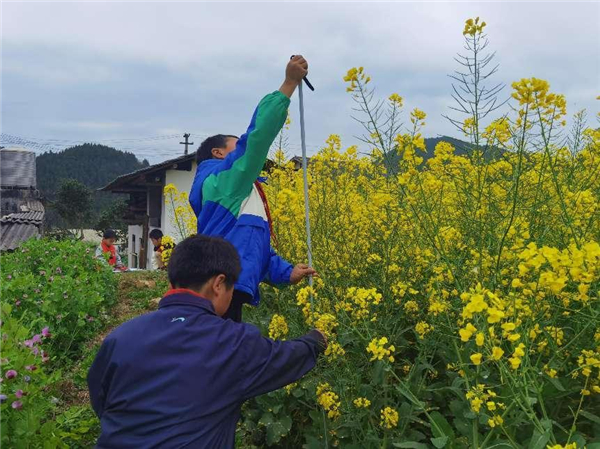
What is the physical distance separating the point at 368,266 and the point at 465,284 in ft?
2.35

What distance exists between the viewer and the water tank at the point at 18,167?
14.7 m

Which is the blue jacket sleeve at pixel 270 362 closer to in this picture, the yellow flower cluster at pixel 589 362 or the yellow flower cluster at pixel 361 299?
the yellow flower cluster at pixel 361 299

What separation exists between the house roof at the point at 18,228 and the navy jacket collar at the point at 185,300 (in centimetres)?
1040

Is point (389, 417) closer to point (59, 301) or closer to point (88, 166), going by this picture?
point (59, 301)

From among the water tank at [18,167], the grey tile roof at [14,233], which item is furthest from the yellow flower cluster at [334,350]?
the water tank at [18,167]

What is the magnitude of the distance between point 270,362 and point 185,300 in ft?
1.05

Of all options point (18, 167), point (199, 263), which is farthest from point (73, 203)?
point (199, 263)

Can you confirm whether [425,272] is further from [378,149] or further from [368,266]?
[378,149]

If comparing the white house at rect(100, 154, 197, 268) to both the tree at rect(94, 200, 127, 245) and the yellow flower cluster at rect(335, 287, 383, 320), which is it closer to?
the yellow flower cluster at rect(335, 287, 383, 320)

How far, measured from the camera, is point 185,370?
1639 mm

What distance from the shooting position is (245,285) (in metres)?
2.34

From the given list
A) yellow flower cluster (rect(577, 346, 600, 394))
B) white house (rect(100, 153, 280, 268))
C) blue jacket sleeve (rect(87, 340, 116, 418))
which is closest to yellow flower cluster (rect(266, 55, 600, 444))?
yellow flower cluster (rect(577, 346, 600, 394))

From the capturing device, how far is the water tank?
1467cm

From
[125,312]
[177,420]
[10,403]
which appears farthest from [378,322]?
[125,312]
